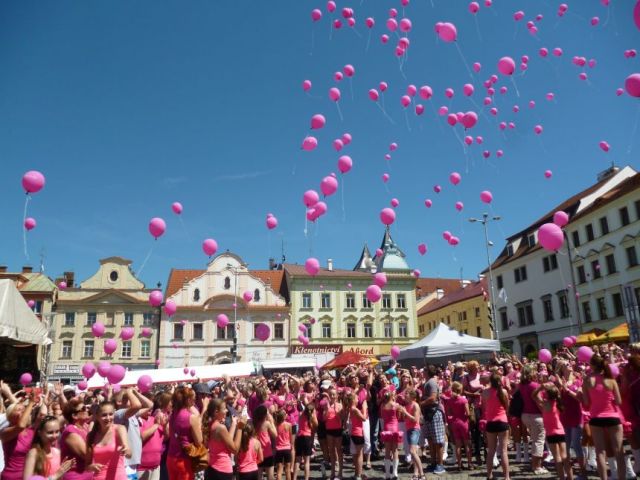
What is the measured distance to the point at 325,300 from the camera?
45438mm

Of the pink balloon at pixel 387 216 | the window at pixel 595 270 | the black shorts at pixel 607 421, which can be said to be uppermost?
the window at pixel 595 270

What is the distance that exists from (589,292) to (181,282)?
32.9 m

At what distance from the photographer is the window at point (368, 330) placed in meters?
45.0

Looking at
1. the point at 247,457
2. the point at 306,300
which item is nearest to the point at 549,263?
the point at 306,300

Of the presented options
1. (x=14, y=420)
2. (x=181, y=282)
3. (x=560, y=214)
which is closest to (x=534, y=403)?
(x=560, y=214)

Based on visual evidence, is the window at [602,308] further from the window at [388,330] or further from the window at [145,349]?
the window at [145,349]

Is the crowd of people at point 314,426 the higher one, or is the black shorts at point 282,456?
the crowd of people at point 314,426

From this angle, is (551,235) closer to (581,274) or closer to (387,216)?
(387,216)

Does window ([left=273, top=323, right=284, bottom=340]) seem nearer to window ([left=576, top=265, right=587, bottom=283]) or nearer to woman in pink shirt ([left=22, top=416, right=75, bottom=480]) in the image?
window ([left=576, top=265, right=587, bottom=283])

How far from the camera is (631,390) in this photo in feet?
21.4

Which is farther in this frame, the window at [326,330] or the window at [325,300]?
the window at [325,300]

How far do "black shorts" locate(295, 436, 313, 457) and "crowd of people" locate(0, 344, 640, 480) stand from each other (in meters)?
0.02

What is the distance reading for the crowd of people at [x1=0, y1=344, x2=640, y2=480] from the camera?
464 cm

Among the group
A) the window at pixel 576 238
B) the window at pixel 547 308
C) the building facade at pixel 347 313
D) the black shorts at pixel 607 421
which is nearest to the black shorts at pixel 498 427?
the black shorts at pixel 607 421
